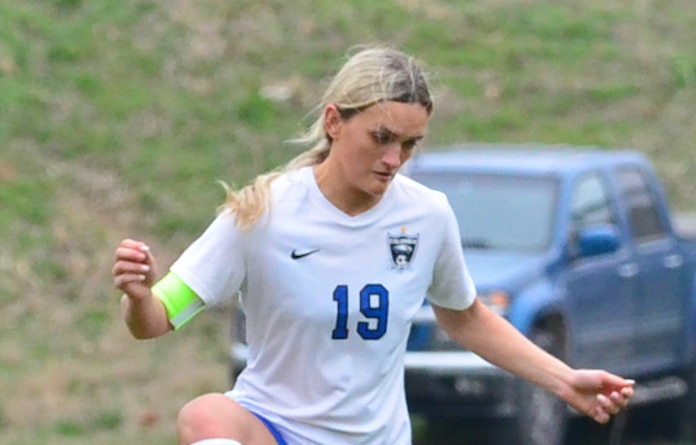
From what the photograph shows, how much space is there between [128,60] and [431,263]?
13690 mm

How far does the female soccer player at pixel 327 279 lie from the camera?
446 centimetres

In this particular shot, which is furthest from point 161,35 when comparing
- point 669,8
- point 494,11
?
point 669,8

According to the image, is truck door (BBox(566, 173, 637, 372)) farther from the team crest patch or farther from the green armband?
the green armband

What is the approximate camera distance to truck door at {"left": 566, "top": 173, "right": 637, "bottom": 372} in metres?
10.4

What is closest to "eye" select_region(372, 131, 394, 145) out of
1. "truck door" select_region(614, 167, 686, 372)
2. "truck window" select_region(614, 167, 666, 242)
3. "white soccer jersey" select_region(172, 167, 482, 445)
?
"white soccer jersey" select_region(172, 167, 482, 445)

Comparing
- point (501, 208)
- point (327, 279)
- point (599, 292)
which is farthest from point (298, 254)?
point (599, 292)

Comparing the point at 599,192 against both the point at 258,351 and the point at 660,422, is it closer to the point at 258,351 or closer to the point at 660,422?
the point at 660,422

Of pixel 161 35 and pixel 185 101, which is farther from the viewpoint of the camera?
pixel 161 35

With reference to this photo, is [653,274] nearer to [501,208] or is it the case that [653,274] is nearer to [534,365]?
[501,208]

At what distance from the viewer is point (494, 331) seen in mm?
5020

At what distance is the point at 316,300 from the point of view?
14.8ft

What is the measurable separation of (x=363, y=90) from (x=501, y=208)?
6142 mm

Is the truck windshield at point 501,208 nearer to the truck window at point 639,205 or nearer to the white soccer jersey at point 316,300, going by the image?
the truck window at point 639,205

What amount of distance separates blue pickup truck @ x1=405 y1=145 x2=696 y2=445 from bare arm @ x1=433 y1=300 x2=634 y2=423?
4471 millimetres
